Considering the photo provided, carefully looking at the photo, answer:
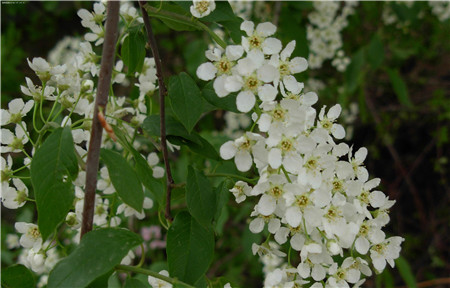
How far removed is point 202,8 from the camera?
3.42 ft

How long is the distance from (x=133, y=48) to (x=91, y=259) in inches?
21.4

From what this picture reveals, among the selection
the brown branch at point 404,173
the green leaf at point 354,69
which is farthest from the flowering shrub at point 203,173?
the brown branch at point 404,173

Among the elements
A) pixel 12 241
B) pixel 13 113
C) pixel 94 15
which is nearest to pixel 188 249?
pixel 13 113

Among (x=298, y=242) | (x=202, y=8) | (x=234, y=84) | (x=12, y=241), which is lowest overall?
(x=12, y=241)

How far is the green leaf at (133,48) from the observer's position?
1.21m

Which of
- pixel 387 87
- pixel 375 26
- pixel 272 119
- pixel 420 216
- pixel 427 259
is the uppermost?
pixel 272 119

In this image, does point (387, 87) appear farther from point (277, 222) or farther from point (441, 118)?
point (277, 222)

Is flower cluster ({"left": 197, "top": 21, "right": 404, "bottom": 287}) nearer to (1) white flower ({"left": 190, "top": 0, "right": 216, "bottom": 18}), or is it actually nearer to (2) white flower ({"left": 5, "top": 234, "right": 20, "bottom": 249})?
(1) white flower ({"left": 190, "top": 0, "right": 216, "bottom": 18})

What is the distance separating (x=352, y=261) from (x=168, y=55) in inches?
161

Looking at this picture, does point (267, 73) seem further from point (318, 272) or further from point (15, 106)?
point (15, 106)

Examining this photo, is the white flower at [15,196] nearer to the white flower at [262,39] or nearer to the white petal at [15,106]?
the white petal at [15,106]

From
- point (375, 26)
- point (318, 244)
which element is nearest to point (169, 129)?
point (318, 244)

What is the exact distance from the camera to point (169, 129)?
114 centimetres

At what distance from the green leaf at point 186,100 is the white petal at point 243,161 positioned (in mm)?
123
